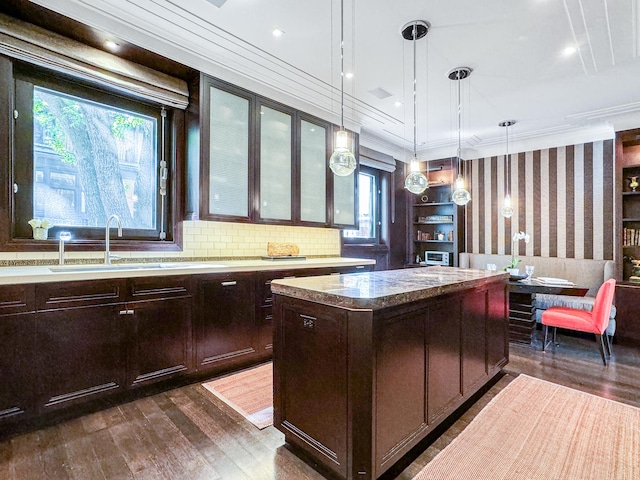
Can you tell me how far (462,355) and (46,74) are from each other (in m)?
3.85

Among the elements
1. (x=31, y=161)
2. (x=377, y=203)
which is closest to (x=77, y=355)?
(x=31, y=161)

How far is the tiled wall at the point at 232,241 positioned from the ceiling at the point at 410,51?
151 centimetres

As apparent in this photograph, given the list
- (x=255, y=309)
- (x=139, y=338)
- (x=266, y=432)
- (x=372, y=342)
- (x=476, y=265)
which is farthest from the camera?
(x=476, y=265)

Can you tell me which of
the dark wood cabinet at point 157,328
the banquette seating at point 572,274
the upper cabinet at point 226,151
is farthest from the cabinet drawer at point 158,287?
the banquette seating at point 572,274

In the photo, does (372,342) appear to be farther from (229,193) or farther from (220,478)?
(229,193)

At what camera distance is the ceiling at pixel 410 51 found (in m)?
2.47

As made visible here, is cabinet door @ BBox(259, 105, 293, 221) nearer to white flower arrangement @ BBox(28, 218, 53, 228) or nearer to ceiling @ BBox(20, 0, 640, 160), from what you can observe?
ceiling @ BBox(20, 0, 640, 160)

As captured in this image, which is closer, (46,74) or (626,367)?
(46,74)

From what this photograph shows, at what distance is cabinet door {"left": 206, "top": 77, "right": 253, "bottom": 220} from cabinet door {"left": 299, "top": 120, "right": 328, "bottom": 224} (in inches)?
31.1

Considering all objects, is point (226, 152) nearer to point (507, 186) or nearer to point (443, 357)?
point (443, 357)

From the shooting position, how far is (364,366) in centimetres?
158

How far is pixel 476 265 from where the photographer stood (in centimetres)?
595

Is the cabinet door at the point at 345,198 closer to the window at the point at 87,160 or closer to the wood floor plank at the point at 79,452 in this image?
the window at the point at 87,160

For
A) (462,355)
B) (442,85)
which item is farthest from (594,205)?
(462,355)
